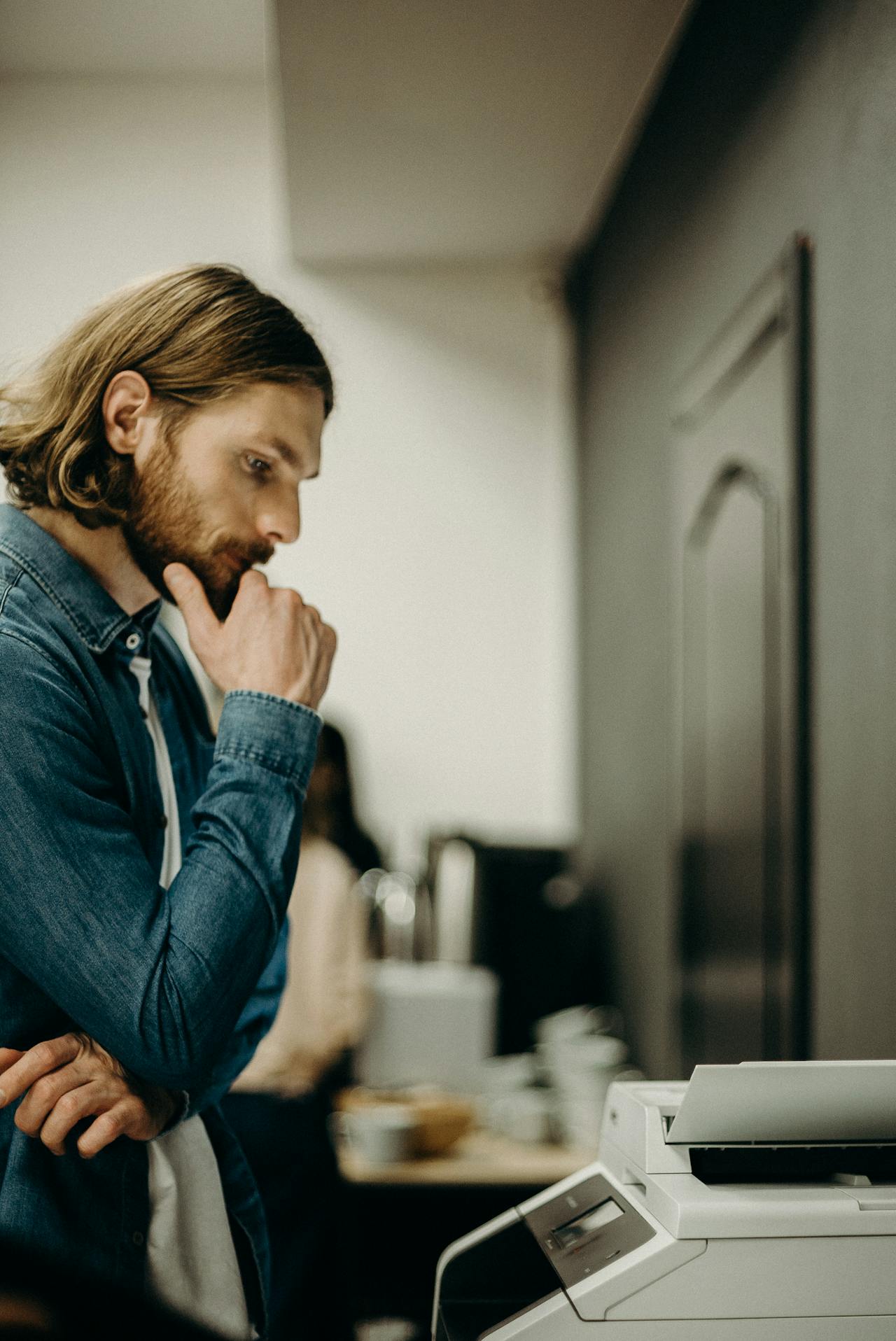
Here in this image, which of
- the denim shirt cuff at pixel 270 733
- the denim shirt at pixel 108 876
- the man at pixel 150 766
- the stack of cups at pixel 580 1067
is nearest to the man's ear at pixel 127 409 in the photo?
the man at pixel 150 766

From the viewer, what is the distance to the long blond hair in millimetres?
1060

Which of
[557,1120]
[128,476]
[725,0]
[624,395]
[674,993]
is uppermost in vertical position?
[725,0]

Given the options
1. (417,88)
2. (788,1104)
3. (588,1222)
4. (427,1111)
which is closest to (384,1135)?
(427,1111)

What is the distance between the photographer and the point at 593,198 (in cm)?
295

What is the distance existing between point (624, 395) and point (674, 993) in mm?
1328

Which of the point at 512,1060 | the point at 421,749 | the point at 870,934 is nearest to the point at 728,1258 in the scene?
the point at 870,934

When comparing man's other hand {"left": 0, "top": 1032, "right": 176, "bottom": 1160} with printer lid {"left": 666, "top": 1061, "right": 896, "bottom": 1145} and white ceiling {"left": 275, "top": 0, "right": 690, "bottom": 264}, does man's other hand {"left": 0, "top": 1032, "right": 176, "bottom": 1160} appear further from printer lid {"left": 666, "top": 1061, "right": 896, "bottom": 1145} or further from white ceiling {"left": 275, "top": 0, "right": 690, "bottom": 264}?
white ceiling {"left": 275, "top": 0, "right": 690, "bottom": 264}

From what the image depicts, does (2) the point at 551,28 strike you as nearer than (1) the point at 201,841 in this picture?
No

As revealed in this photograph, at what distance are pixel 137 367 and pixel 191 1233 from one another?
737mm

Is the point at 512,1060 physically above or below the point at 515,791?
below

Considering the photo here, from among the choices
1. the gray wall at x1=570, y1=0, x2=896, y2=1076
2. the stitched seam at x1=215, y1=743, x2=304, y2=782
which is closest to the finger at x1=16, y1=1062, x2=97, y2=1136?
the stitched seam at x1=215, y1=743, x2=304, y2=782

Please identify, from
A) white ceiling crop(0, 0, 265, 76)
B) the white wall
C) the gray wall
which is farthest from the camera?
the white wall

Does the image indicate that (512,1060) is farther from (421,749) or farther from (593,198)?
(593,198)

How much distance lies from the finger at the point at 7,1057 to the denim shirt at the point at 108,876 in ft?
0.08
